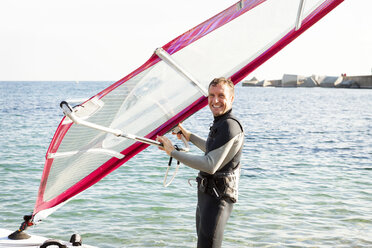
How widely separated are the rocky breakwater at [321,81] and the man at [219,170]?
234ft

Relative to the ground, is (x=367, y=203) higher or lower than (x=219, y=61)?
higher

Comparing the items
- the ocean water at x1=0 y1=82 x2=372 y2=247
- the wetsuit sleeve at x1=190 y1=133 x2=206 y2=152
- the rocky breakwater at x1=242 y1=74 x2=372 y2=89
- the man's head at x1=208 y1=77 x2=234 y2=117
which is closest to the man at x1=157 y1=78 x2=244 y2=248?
the man's head at x1=208 y1=77 x2=234 y2=117

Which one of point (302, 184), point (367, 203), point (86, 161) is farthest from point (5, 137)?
point (86, 161)

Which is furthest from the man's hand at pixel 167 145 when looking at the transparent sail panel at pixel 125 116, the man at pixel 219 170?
the transparent sail panel at pixel 125 116

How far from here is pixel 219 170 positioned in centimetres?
303

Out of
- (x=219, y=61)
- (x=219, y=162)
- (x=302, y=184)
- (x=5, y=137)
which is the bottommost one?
(x=219, y=162)

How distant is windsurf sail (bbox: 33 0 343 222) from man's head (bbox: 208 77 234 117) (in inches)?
14.7

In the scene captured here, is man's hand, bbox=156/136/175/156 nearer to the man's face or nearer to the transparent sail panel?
the man's face

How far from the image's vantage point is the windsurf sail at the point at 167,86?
314 centimetres

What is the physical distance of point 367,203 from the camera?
8648mm

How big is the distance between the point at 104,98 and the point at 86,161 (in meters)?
0.64

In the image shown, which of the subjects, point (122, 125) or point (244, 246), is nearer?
point (122, 125)

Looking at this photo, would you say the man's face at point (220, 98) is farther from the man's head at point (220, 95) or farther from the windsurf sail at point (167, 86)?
the windsurf sail at point (167, 86)

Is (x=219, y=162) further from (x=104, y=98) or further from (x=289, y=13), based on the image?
(x=289, y=13)
